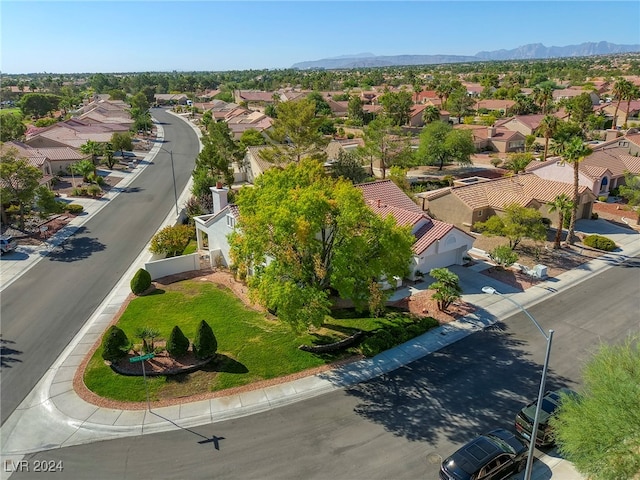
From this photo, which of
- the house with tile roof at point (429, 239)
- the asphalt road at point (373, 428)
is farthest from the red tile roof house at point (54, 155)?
the asphalt road at point (373, 428)

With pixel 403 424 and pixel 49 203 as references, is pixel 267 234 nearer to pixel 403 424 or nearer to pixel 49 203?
pixel 403 424

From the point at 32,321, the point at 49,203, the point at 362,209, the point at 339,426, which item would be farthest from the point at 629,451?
the point at 49,203

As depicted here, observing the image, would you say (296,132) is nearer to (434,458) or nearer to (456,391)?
(456,391)

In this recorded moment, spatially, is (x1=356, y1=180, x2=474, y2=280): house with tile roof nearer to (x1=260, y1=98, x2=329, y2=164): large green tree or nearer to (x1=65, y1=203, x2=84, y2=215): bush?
(x1=260, y1=98, x2=329, y2=164): large green tree

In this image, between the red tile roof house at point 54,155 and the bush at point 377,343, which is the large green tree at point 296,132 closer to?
the red tile roof house at point 54,155

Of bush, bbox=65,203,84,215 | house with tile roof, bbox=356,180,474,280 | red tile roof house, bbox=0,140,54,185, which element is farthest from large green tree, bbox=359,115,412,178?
red tile roof house, bbox=0,140,54,185

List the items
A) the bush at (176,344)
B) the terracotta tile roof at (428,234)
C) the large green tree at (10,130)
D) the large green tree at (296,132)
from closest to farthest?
the bush at (176,344) → the terracotta tile roof at (428,234) → the large green tree at (296,132) → the large green tree at (10,130)

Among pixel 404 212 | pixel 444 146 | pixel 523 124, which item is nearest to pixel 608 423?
pixel 404 212
